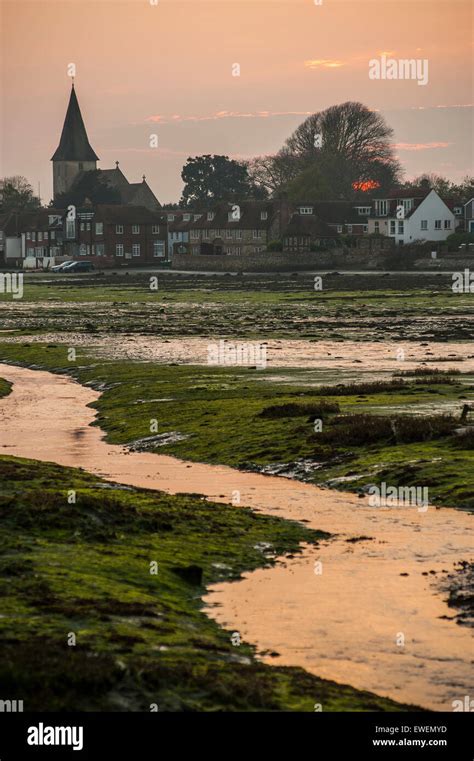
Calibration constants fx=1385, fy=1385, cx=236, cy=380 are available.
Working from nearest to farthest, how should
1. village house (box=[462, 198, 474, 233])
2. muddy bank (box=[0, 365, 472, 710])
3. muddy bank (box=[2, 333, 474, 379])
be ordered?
muddy bank (box=[0, 365, 472, 710]) → muddy bank (box=[2, 333, 474, 379]) → village house (box=[462, 198, 474, 233])

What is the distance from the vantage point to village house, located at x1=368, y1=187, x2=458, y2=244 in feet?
602

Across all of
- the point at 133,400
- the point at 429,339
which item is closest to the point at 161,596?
the point at 133,400

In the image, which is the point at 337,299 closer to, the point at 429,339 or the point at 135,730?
the point at 429,339

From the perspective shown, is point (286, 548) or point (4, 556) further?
point (286, 548)

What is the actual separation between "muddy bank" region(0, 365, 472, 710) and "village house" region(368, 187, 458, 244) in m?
153

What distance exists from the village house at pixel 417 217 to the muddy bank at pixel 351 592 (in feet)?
501

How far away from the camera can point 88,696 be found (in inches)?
604

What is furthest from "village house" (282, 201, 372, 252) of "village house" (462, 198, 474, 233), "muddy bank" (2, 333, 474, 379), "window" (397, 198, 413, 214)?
"muddy bank" (2, 333, 474, 379)

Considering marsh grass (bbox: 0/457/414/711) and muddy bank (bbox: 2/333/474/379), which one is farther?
muddy bank (bbox: 2/333/474/379)

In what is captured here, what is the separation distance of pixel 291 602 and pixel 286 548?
3.65m

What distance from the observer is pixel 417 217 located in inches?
7229

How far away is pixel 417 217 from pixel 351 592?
16543cm

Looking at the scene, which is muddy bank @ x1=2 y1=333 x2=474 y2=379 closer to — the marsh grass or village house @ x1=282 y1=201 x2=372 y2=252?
the marsh grass

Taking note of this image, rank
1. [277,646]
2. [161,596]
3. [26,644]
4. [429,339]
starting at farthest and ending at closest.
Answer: [429,339] < [161,596] < [277,646] < [26,644]
